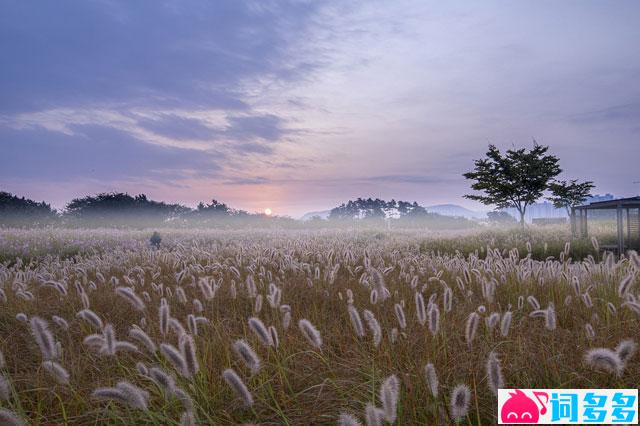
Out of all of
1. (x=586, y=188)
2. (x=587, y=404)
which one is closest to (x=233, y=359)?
(x=587, y=404)

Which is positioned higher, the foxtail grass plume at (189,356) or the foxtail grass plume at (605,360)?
the foxtail grass plume at (605,360)

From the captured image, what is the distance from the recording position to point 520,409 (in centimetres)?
207

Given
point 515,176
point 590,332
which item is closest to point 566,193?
point 515,176

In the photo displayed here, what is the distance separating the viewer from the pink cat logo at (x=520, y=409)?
2.02m

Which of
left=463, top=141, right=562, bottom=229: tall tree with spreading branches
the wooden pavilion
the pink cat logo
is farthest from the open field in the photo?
left=463, top=141, right=562, bottom=229: tall tree with spreading branches

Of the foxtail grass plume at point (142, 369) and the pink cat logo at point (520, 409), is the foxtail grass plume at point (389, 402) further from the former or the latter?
the foxtail grass plume at point (142, 369)

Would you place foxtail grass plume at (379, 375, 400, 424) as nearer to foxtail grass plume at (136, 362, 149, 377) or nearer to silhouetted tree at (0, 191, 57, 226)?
foxtail grass plume at (136, 362, 149, 377)

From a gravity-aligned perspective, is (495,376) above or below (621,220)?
below

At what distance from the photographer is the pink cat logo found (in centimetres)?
202

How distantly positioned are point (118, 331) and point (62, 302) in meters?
1.26

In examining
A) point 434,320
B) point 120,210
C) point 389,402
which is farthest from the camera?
point 120,210

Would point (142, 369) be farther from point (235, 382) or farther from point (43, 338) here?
point (235, 382)

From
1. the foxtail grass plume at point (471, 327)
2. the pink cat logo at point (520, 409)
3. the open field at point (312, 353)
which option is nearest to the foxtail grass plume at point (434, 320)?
the open field at point (312, 353)

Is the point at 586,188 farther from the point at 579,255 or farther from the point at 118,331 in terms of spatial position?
the point at 118,331
